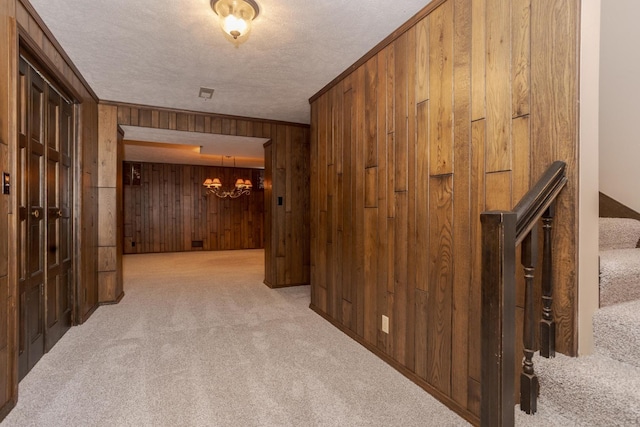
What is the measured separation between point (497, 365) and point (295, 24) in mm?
2356

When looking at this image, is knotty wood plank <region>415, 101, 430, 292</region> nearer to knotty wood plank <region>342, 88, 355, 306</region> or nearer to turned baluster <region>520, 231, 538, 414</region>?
turned baluster <region>520, 231, 538, 414</region>

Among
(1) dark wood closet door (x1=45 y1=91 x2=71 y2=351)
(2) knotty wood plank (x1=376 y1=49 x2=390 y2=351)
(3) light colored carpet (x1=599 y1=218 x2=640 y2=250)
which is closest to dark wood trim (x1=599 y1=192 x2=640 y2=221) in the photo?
(3) light colored carpet (x1=599 y1=218 x2=640 y2=250)

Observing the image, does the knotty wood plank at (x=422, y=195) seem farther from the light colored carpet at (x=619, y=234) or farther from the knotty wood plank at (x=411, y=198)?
the light colored carpet at (x=619, y=234)

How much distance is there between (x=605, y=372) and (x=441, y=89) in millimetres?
1587

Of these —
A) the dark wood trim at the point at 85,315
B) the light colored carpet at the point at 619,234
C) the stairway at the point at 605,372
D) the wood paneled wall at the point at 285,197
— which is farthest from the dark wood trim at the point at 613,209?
the dark wood trim at the point at 85,315

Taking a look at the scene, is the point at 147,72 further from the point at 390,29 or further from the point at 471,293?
the point at 471,293

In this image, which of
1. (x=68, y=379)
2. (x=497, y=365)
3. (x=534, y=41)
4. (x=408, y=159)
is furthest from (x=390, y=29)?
(x=68, y=379)

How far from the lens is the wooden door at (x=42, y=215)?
226 centimetres

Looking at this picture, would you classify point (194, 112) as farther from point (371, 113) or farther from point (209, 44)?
point (371, 113)

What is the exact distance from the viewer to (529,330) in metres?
1.33

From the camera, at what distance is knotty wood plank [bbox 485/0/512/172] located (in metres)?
1.61

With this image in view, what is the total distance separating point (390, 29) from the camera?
7.79ft

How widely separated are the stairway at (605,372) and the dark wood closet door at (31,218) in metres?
2.97

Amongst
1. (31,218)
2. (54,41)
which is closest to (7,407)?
(31,218)
